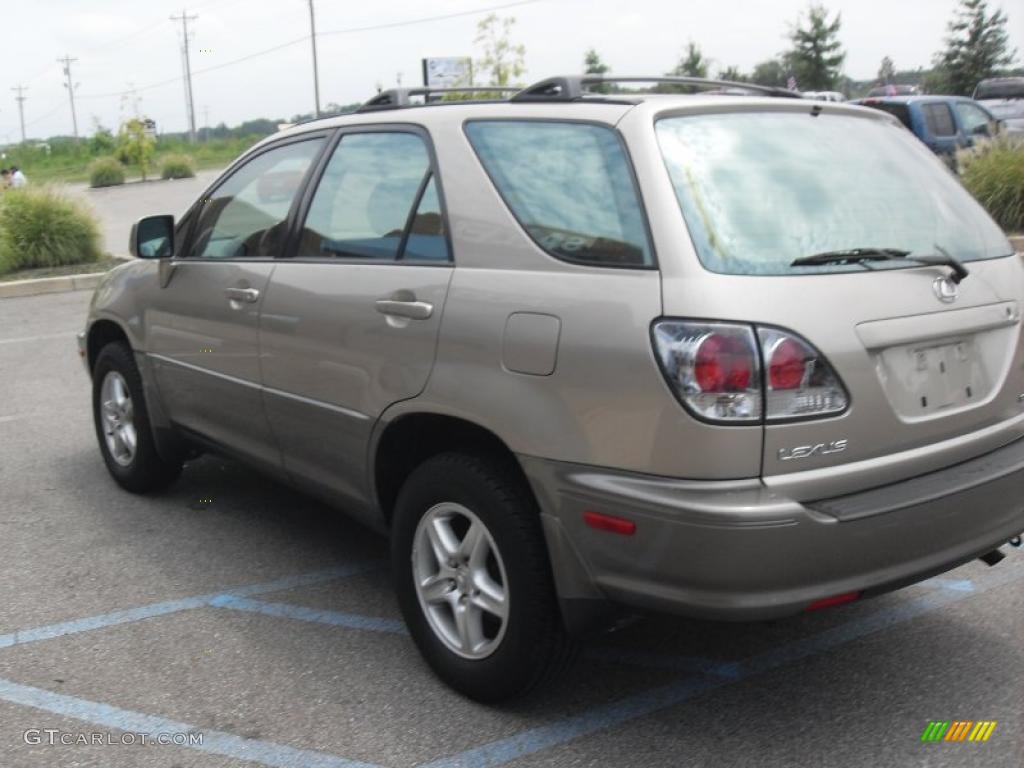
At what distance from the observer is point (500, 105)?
11.4ft

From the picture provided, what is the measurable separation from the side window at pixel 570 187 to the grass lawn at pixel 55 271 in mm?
12656

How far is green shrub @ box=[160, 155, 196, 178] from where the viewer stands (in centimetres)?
3969

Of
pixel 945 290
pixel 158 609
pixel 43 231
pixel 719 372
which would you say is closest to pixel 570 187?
pixel 719 372

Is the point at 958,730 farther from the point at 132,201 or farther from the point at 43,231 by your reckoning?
the point at 132,201

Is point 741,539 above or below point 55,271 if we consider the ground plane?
above

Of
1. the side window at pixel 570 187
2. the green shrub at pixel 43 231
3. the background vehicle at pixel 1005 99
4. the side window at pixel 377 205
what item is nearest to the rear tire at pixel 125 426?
the side window at pixel 377 205

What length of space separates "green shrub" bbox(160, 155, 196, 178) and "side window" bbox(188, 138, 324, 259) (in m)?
37.1

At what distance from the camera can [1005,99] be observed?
29.4 metres

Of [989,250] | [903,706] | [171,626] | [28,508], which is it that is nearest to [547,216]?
[989,250]

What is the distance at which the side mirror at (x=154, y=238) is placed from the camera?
4848mm

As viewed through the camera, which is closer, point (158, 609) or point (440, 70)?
point (158, 609)

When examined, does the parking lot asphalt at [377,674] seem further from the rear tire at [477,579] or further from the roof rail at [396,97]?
the roof rail at [396,97]

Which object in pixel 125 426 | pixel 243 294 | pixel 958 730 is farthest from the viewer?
pixel 125 426

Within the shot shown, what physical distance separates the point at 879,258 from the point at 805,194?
0.26 metres
